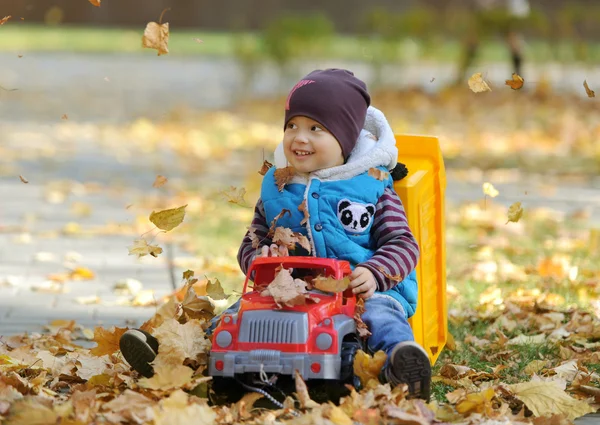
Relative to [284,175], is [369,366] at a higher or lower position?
lower

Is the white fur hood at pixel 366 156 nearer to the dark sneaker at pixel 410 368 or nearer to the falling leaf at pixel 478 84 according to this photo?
the falling leaf at pixel 478 84

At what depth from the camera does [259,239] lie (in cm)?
399

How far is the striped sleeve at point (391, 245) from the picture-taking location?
3.70 metres

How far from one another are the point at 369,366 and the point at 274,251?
1.92 ft

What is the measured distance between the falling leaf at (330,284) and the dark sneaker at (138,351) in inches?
23.5

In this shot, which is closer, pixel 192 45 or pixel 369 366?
pixel 369 366

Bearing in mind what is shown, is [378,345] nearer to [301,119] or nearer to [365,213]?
[365,213]

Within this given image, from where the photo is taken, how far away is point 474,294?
18.9 feet

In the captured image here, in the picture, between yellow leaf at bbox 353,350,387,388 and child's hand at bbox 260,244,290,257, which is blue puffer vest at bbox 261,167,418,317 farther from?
yellow leaf at bbox 353,350,387,388

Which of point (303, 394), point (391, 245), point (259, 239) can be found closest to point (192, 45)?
point (259, 239)

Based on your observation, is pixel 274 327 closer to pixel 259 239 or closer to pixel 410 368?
pixel 410 368

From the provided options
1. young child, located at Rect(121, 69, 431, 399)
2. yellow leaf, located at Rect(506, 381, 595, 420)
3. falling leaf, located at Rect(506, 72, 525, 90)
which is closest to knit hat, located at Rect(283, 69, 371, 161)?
young child, located at Rect(121, 69, 431, 399)

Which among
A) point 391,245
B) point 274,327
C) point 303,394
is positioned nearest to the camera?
point 303,394

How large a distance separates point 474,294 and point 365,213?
2.09 m
